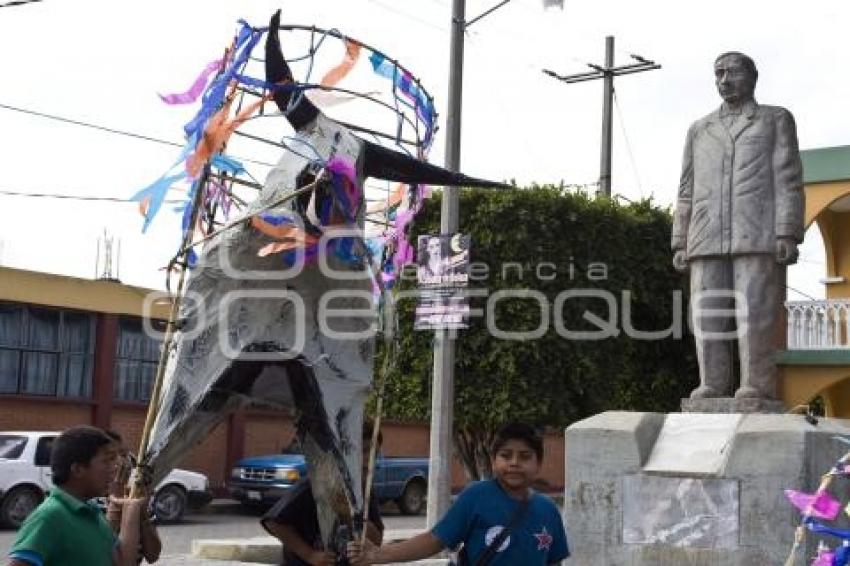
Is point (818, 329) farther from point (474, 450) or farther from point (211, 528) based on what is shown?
point (211, 528)

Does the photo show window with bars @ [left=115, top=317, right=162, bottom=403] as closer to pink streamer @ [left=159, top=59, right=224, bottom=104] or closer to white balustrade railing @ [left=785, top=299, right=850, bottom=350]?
white balustrade railing @ [left=785, top=299, right=850, bottom=350]

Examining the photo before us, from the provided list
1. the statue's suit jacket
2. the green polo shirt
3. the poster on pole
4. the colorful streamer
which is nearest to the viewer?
the green polo shirt

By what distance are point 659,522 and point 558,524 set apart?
13.5 feet

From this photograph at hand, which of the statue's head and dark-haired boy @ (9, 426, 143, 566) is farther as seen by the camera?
the statue's head

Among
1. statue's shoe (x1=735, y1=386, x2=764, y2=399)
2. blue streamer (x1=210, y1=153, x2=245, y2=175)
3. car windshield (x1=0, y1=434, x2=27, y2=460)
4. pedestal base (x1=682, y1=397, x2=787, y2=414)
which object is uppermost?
blue streamer (x1=210, y1=153, x2=245, y2=175)

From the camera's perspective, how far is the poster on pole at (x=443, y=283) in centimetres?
1382

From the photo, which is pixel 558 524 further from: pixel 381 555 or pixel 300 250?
pixel 300 250

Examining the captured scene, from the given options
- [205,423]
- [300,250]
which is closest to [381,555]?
[205,423]

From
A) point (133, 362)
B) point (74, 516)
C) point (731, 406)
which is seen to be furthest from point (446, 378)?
point (133, 362)

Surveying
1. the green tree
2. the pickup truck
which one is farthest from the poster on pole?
the pickup truck

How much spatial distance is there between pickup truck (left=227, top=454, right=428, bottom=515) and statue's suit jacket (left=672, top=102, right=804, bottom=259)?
39.6 ft

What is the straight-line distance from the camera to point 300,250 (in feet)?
18.1

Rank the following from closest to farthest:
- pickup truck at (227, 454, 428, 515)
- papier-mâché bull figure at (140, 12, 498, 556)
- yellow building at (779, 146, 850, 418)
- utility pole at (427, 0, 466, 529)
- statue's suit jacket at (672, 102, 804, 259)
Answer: papier-mâché bull figure at (140, 12, 498, 556) → statue's suit jacket at (672, 102, 804, 259) → utility pole at (427, 0, 466, 529) → yellow building at (779, 146, 850, 418) → pickup truck at (227, 454, 428, 515)

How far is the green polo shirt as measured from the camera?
3.76 metres
